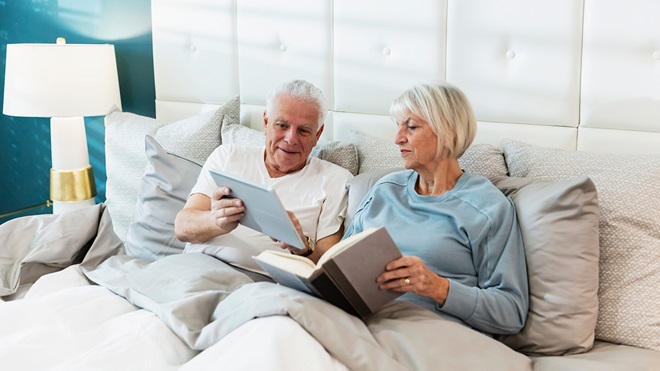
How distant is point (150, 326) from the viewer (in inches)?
68.4

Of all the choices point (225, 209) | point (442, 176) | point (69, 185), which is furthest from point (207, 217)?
point (69, 185)

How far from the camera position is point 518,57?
231 centimetres

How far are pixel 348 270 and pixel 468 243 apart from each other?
43 centimetres

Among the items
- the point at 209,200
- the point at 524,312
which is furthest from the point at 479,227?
the point at 209,200

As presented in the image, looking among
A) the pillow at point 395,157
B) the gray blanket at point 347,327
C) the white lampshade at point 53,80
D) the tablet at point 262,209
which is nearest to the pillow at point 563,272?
the gray blanket at point 347,327

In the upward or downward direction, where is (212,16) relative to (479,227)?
upward

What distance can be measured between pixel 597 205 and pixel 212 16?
1787 millimetres

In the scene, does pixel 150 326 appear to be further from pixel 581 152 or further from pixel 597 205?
pixel 581 152

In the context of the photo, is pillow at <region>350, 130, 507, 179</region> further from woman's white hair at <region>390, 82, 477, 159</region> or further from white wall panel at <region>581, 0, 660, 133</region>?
white wall panel at <region>581, 0, 660, 133</region>

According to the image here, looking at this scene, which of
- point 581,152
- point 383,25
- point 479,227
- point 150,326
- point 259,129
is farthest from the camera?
point 259,129

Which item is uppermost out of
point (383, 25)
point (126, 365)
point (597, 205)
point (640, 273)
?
point (383, 25)

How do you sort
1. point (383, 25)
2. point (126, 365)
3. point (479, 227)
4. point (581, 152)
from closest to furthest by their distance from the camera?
point (126, 365)
point (479, 227)
point (581, 152)
point (383, 25)

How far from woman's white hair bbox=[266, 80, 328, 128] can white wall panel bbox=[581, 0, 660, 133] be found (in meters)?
0.83

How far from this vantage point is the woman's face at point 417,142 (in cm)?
199
